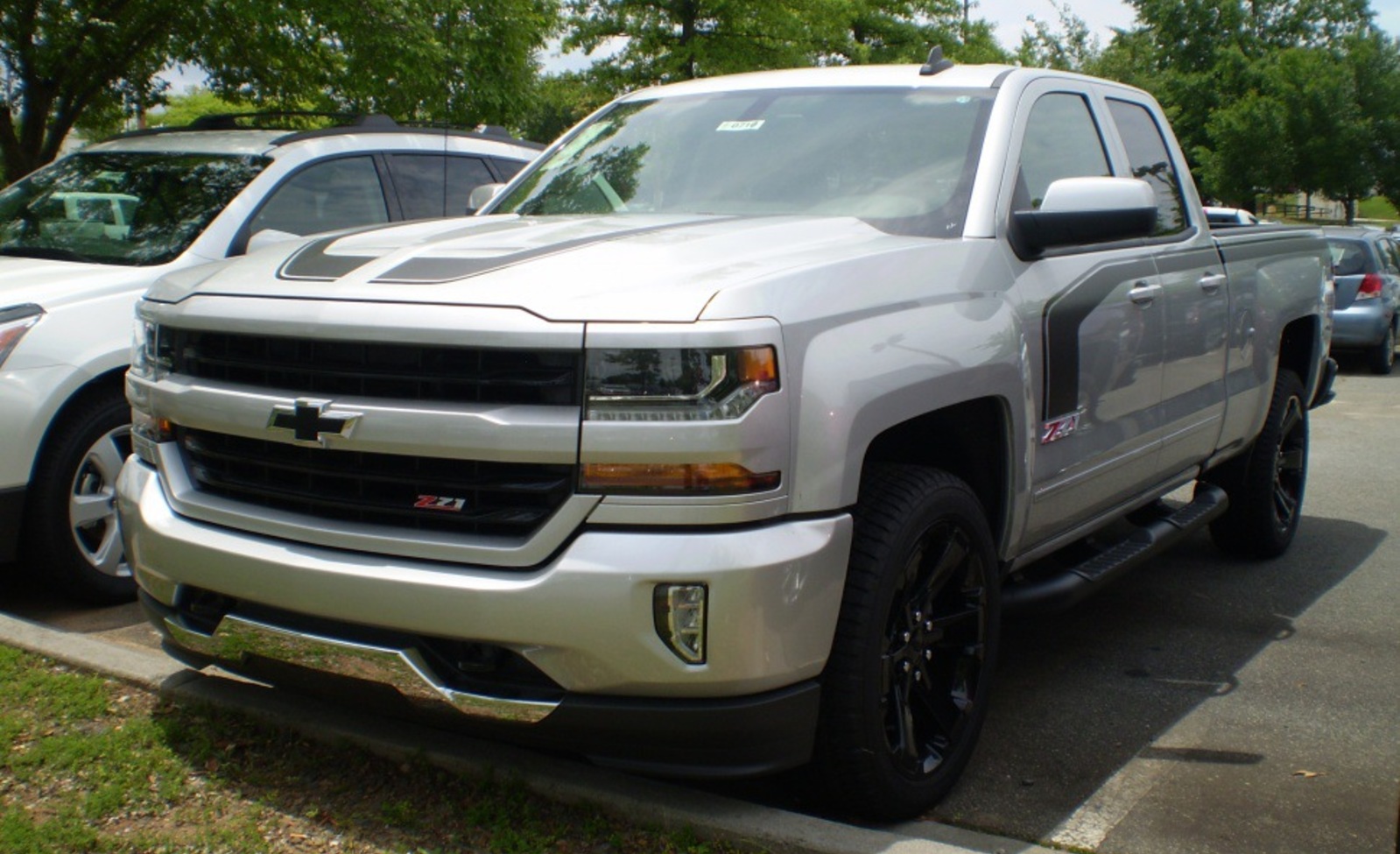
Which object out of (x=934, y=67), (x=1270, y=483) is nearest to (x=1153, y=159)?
(x=934, y=67)

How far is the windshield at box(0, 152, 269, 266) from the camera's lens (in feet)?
19.6

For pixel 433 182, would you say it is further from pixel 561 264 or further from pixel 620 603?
pixel 620 603

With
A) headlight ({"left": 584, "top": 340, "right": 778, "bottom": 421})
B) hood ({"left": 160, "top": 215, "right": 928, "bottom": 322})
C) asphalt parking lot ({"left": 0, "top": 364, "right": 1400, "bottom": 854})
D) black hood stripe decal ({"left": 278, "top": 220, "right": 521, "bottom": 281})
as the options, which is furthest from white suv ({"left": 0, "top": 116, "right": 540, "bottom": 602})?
headlight ({"left": 584, "top": 340, "right": 778, "bottom": 421})

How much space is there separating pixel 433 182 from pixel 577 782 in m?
4.23

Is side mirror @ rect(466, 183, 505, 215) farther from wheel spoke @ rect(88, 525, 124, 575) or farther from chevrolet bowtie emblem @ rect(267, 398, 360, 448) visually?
chevrolet bowtie emblem @ rect(267, 398, 360, 448)

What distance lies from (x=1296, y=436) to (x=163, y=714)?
516 centimetres

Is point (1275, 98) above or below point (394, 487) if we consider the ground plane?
above

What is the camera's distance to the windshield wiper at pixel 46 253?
5921 mm

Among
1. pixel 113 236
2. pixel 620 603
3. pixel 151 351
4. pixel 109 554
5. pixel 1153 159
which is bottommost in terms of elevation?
pixel 109 554

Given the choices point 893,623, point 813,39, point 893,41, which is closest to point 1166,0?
point 893,41

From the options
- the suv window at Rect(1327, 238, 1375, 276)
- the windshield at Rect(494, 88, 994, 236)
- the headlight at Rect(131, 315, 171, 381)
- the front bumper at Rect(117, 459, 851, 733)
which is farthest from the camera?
the suv window at Rect(1327, 238, 1375, 276)

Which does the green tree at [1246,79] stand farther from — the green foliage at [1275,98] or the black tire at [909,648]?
the black tire at [909,648]

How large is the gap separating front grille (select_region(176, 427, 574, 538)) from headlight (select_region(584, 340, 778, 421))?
183 millimetres

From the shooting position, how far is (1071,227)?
13.4ft
